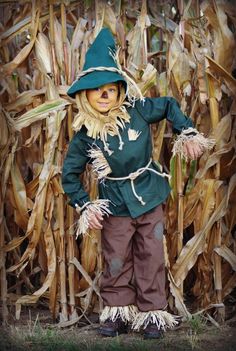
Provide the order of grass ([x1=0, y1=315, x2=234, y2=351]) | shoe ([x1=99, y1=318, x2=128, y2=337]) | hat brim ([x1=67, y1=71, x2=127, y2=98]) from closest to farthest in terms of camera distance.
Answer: hat brim ([x1=67, y1=71, x2=127, y2=98]) < grass ([x1=0, y1=315, x2=234, y2=351]) < shoe ([x1=99, y1=318, x2=128, y2=337])

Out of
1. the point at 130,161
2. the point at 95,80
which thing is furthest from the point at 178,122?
the point at 95,80

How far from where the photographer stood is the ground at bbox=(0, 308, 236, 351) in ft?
9.87

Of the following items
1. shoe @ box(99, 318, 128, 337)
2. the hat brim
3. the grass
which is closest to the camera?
the hat brim

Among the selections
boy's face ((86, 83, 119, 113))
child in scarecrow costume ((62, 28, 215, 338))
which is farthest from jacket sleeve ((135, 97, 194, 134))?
boy's face ((86, 83, 119, 113))

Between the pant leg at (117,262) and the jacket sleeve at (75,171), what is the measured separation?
17cm

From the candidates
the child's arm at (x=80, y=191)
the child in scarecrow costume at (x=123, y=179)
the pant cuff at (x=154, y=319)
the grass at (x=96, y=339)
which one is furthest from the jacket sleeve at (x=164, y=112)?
the grass at (x=96, y=339)

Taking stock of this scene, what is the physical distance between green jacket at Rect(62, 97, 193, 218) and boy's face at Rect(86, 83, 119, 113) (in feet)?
0.32

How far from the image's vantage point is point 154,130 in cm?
329

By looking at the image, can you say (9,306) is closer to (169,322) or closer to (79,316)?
(79,316)

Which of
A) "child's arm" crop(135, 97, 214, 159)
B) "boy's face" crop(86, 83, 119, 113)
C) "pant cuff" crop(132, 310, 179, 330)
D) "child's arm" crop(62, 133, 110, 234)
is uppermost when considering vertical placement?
"boy's face" crop(86, 83, 119, 113)

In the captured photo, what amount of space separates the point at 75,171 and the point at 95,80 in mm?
403

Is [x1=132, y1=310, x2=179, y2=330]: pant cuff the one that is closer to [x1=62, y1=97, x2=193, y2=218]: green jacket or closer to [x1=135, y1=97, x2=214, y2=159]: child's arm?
[x1=62, y1=97, x2=193, y2=218]: green jacket

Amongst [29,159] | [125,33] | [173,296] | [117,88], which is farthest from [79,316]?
[125,33]

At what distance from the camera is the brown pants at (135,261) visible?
10.0ft
